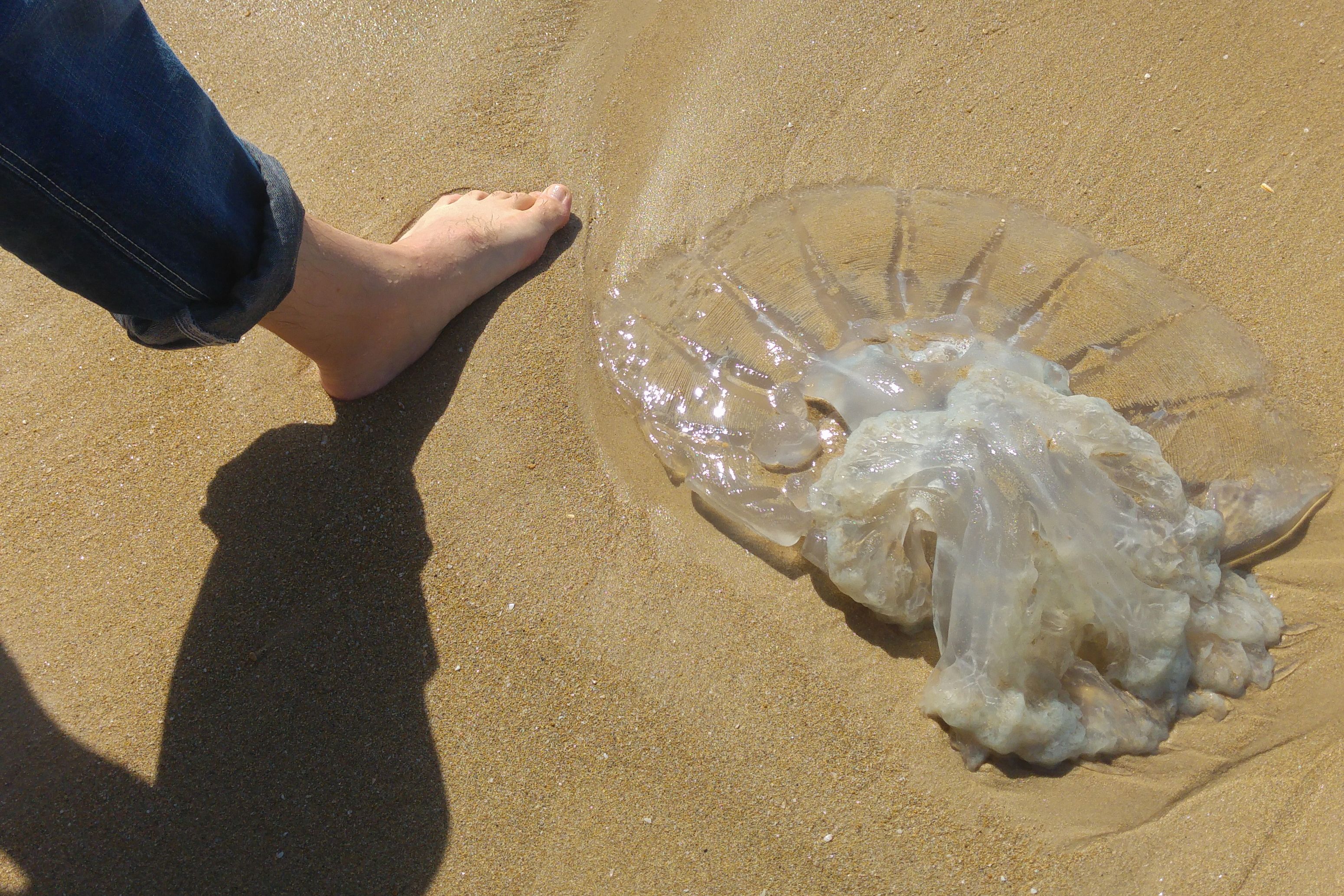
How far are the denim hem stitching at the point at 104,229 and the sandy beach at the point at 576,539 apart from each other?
0.45 meters

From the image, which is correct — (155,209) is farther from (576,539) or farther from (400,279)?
(576,539)

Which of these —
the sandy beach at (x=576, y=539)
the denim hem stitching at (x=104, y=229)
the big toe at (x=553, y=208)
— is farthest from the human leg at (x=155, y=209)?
the big toe at (x=553, y=208)

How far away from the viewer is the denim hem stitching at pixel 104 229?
1213 mm

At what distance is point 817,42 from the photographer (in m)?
2.32

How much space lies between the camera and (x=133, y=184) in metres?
1.32

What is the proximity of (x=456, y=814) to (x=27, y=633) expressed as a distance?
880 millimetres

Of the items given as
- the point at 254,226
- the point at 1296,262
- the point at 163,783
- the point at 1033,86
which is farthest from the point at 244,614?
the point at 1296,262

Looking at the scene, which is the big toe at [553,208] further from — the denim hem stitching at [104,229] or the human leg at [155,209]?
the denim hem stitching at [104,229]

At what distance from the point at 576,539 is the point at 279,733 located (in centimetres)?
60

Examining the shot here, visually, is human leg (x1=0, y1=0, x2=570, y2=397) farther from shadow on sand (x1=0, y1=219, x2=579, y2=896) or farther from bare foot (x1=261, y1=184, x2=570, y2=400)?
shadow on sand (x1=0, y1=219, x2=579, y2=896)

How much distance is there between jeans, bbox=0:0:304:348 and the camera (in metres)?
1.21

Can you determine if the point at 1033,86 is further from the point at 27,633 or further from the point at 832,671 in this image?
the point at 27,633

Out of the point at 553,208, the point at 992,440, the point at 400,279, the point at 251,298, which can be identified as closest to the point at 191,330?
the point at 251,298

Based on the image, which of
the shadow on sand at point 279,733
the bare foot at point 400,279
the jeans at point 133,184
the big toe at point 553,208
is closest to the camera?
the jeans at point 133,184
